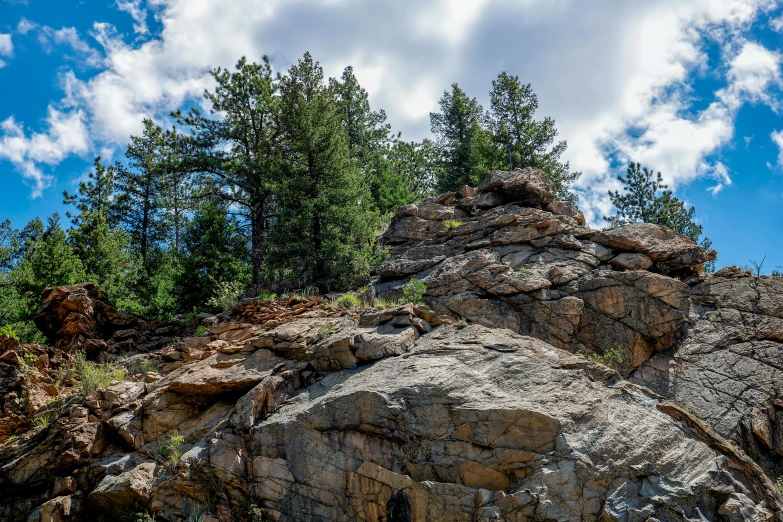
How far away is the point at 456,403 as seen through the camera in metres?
9.23

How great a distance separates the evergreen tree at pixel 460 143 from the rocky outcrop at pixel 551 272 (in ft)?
31.7

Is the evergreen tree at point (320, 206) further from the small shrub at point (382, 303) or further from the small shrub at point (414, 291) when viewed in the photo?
the small shrub at point (414, 291)

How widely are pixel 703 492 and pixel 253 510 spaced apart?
23.0 feet

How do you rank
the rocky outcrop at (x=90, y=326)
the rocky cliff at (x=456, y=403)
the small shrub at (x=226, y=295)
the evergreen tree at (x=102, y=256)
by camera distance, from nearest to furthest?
the rocky cliff at (x=456, y=403) → the rocky outcrop at (x=90, y=326) → the small shrub at (x=226, y=295) → the evergreen tree at (x=102, y=256)

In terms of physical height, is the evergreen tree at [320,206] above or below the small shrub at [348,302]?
above

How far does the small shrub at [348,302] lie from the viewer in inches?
563

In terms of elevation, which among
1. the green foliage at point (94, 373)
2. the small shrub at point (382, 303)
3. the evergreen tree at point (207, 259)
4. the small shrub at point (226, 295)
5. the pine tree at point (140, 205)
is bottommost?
the green foliage at point (94, 373)

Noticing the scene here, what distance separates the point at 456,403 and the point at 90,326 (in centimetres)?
1229

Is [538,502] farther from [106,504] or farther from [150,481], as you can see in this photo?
[106,504]

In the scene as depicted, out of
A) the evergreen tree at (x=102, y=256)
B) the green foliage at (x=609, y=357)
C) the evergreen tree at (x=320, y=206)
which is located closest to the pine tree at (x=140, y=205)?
the evergreen tree at (x=102, y=256)

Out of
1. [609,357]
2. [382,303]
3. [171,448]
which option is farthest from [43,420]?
[609,357]

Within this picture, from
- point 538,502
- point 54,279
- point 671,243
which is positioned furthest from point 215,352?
point 671,243

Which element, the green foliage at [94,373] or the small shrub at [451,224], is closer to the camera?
the green foliage at [94,373]

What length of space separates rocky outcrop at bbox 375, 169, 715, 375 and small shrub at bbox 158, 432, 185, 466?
6747mm
